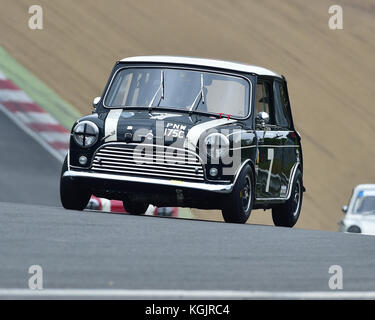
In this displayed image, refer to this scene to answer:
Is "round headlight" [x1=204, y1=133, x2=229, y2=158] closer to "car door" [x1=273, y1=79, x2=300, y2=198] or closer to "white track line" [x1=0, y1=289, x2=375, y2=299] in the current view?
"car door" [x1=273, y1=79, x2=300, y2=198]

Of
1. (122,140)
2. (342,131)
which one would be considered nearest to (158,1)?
(342,131)

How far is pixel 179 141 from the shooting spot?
11.2 m

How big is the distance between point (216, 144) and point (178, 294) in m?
5.18

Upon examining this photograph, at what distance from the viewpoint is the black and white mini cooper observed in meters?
11.2

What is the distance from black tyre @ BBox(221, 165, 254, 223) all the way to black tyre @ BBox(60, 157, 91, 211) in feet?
4.60

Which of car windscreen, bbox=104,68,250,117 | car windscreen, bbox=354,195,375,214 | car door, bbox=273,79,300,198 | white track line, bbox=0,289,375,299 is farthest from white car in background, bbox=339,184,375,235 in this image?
white track line, bbox=0,289,375,299

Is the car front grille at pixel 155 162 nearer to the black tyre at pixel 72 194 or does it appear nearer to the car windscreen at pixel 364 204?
the black tyre at pixel 72 194


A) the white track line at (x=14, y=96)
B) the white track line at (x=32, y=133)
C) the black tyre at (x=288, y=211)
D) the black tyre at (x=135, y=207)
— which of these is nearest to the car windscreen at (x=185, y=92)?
the black tyre at (x=288, y=211)

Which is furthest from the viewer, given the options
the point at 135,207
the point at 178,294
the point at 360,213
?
the point at 360,213

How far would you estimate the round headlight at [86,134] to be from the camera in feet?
37.4

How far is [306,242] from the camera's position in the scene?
9406 millimetres

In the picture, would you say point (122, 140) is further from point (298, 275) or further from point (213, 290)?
point (213, 290)

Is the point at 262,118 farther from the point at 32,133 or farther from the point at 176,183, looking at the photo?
the point at 32,133

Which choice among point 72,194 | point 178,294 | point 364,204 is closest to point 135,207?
point 72,194
